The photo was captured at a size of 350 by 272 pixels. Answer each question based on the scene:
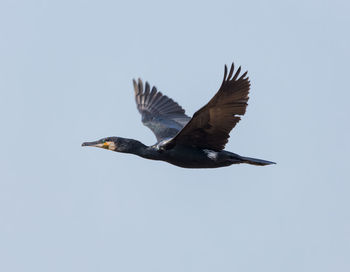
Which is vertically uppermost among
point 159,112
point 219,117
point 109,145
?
point 159,112

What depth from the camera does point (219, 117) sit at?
11.4 meters

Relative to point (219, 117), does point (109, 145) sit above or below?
below

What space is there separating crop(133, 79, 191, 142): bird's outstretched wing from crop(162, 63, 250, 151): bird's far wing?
7.34ft

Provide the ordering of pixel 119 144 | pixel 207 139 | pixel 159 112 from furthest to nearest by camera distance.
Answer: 1. pixel 159 112
2. pixel 119 144
3. pixel 207 139

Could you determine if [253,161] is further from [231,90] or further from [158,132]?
[158,132]

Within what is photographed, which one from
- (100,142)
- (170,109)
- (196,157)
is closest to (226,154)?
(196,157)

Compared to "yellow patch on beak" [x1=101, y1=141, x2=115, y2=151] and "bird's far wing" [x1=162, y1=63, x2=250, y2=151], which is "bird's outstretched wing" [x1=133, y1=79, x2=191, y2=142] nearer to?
"yellow patch on beak" [x1=101, y1=141, x2=115, y2=151]

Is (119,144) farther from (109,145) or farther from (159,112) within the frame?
(159,112)

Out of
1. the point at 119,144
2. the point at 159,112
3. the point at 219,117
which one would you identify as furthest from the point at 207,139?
the point at 159,112

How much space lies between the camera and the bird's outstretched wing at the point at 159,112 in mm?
14656

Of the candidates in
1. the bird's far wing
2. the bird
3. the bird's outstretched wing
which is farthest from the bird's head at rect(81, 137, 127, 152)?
the bird's outstretched wing

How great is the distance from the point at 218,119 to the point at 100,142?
2510 millimetres

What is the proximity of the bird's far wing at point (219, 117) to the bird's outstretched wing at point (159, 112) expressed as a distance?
2237 millimetres

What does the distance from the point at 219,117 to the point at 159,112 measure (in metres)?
4.61
